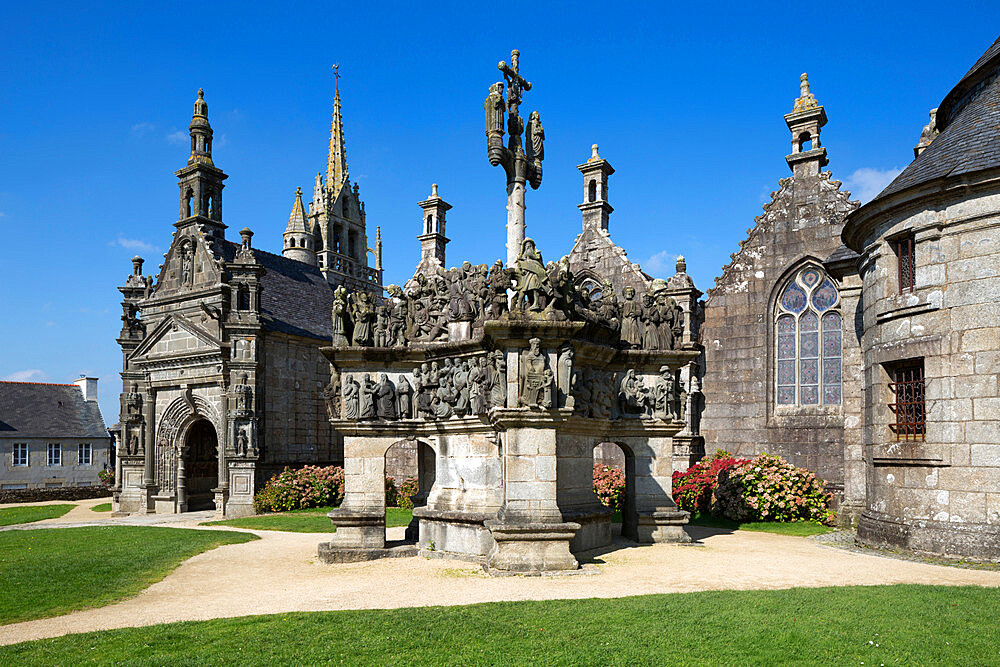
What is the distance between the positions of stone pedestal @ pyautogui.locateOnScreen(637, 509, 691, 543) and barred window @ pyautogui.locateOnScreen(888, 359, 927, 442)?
12.8 feet

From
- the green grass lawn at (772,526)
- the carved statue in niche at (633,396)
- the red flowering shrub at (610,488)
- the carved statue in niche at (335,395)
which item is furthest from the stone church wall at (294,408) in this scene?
the carved statue in niche at (633,396)

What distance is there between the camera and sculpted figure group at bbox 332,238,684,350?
1098cm

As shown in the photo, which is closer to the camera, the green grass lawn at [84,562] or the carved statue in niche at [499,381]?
the green grass lawn at [84,562]

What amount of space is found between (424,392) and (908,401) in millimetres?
8151

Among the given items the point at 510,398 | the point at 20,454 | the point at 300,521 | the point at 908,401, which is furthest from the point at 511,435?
the point at 20,454

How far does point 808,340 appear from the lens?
19500 mm

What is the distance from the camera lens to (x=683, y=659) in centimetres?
619

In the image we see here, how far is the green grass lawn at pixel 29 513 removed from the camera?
79.8ft

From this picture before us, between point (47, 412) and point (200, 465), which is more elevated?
point (47, 412)

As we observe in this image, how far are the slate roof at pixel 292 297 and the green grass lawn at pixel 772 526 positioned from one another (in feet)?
50.0

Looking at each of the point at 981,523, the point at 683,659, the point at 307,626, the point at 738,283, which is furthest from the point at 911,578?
the point at 738,283

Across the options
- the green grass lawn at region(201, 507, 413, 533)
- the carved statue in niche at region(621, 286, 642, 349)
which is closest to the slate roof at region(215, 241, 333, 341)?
the green grass lawn at region(201, 507, 413, 533)

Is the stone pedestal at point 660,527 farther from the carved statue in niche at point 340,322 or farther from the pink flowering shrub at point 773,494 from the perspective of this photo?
the carved statue in niche at point 340,322

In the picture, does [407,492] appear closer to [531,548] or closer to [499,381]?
[499,381]
